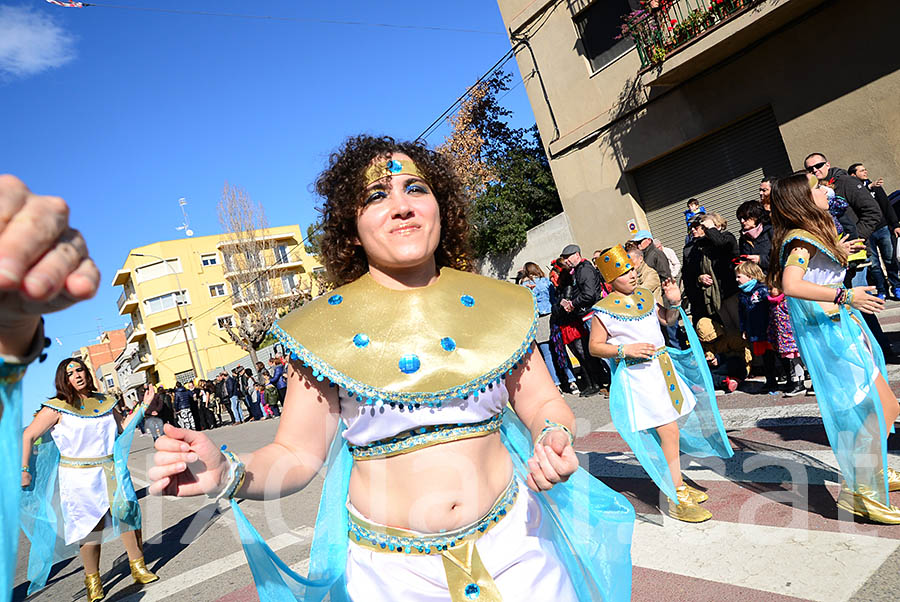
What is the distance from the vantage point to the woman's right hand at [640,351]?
4.38 metres

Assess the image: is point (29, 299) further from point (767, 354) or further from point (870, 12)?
point (870, 12)

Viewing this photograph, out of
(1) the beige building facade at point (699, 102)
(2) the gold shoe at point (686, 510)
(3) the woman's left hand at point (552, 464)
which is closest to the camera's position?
(3) the woman's left hand at point (552, 464)

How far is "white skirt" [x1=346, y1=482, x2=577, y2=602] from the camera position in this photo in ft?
5.92

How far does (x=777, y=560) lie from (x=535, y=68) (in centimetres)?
1380

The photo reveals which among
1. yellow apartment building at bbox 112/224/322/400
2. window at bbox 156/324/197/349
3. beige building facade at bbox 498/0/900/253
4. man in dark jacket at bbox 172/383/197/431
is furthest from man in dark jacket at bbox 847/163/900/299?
window at bbox 156/324/197/349

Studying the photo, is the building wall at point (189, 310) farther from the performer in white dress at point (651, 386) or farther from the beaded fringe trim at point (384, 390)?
the beaded fringe trim at point (384, 390)

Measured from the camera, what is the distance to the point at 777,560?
327 cm

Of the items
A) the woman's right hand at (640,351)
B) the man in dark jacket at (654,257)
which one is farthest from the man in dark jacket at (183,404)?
the woman's right hand at (640,351)

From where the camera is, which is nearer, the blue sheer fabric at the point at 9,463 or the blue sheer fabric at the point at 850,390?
the blue sheer fabric at the point at 9,463

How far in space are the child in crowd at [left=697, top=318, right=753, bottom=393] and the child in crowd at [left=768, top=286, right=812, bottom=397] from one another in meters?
0.78

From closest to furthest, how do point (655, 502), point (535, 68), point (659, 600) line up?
point (659, 600), point (655, 502), point (535, 68)

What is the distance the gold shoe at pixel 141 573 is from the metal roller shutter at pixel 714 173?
10.8 metres

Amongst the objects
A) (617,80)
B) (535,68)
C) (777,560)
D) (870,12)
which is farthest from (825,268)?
(535,68)

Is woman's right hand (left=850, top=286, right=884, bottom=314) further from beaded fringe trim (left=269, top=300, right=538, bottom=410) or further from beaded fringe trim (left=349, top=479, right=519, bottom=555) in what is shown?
beaded fringe trim (left=349, top=479, right=519, bottom=555)
